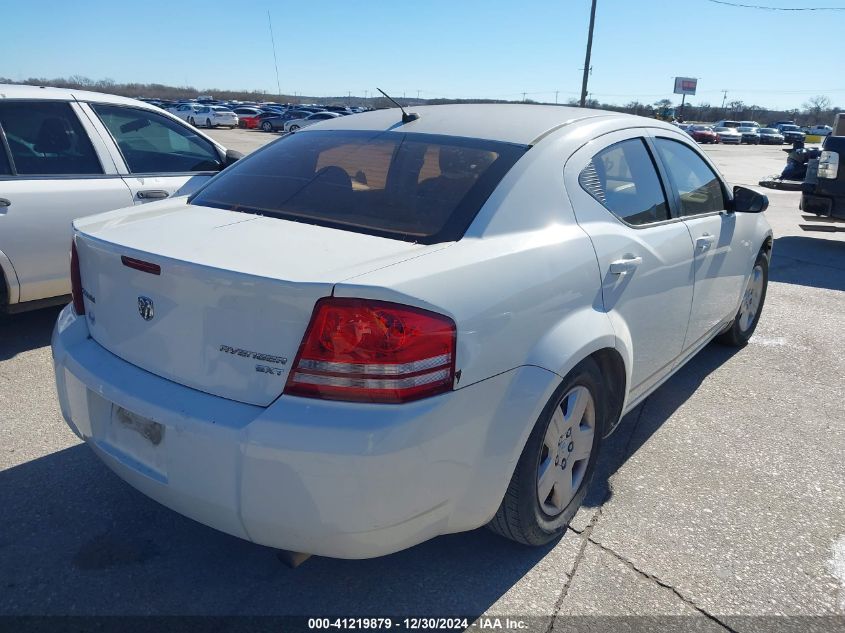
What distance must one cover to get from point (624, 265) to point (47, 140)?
13.2 feet

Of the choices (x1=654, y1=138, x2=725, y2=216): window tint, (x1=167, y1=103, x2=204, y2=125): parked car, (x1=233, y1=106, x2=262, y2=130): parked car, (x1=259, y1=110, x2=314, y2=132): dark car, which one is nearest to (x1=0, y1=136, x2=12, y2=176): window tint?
(x1=654, y1=138, x2=725, y2=216): window tint

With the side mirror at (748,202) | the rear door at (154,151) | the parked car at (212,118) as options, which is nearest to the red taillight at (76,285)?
the rear door at (154,151)

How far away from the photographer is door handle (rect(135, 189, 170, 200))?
193 inches

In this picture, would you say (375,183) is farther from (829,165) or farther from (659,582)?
(829,165)

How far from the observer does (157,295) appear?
2.20 meters

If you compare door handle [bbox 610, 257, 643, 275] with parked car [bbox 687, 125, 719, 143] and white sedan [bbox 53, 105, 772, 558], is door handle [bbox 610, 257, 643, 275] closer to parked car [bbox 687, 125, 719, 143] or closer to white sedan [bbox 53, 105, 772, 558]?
white sedan [bbox 53, 105, 772, 558]

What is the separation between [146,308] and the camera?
7.39ft

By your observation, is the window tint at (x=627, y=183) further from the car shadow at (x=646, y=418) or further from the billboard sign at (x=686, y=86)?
the billboard sign at (x=686, y=86)

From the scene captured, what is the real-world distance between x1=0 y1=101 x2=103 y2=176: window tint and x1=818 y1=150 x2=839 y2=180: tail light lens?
8807 millimetres

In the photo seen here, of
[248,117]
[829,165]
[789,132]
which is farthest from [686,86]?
[829,165]

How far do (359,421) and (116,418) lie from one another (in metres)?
0.96

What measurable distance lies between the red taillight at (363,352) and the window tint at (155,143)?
12.3ft

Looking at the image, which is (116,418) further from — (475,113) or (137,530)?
(475,113)

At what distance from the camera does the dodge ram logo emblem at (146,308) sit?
2.23 metres
